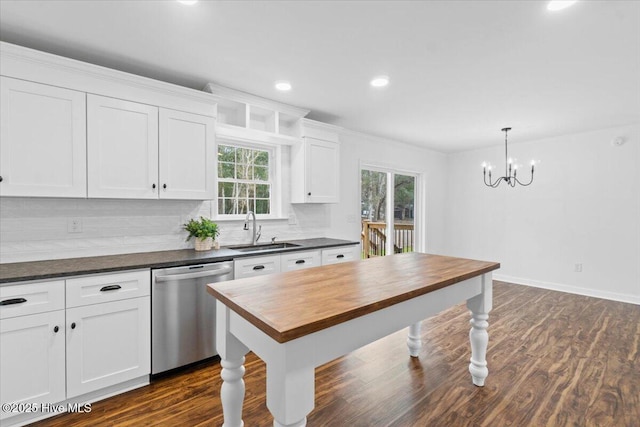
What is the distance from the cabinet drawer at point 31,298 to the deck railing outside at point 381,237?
393cm

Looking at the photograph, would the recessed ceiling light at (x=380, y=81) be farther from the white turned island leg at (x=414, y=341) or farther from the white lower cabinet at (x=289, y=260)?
the white turned island leg at (x=414, y=341)

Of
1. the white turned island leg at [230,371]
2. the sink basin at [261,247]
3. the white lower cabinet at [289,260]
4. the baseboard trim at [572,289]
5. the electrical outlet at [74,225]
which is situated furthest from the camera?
the baseboard trim at [572,289]

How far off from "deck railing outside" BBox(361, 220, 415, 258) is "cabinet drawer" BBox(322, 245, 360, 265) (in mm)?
1399

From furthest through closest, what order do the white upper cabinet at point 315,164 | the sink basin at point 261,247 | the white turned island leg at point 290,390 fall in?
the white upper cabinet at point 315,164 < the sink basin at point 261,247 < the white turned island leg at point 290,390

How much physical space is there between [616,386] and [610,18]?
256 cm

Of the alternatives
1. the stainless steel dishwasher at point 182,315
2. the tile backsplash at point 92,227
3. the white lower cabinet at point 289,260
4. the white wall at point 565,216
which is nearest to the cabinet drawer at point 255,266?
the white lower cabinet at point 289,260

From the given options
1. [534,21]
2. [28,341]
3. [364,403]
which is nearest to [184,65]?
[28,341]

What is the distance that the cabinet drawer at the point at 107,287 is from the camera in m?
1.95

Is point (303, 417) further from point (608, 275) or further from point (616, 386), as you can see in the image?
point (608, 275)

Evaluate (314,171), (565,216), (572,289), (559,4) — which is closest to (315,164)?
(314,171)

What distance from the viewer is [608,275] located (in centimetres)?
445

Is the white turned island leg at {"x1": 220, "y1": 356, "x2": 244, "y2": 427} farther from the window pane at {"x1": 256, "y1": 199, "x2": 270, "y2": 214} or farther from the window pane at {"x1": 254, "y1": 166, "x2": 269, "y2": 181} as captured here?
the window pane at {"x1": 254, "y1": 166, "x2": 269, "y2": 181}

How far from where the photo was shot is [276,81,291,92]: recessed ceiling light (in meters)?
2.85

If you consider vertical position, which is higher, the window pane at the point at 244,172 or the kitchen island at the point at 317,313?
the window pane at the point at 244,172
